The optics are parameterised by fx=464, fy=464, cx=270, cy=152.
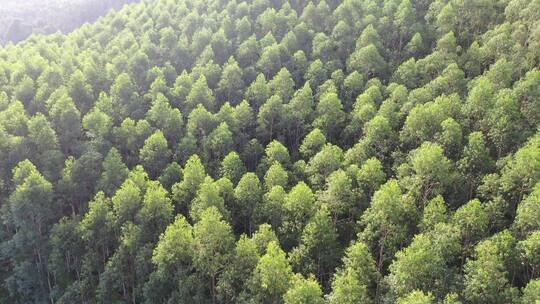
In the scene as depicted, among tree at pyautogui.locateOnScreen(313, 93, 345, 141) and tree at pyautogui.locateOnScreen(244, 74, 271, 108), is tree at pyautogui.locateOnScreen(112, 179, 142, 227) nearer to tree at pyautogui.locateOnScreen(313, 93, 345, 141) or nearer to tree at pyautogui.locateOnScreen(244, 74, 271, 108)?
tree at pyautogui.locateOnScreen(313, 93, 345, 141)

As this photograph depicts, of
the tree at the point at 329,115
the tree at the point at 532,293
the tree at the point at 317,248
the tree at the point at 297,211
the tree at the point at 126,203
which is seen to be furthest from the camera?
the tree at the point at 329,115

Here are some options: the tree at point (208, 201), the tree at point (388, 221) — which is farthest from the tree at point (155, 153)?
the tree at point (388, 221)

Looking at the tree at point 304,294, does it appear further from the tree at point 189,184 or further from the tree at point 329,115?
the tree at point 329,115

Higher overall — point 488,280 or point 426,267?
point 426,267

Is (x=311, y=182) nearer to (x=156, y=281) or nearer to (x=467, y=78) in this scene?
(x=156, y=281)

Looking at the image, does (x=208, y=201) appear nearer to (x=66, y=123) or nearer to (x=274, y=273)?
(x=274, y=273)

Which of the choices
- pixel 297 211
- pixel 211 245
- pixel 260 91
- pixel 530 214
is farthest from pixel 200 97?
pixel 530 214

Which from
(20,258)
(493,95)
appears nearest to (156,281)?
(20,258)
